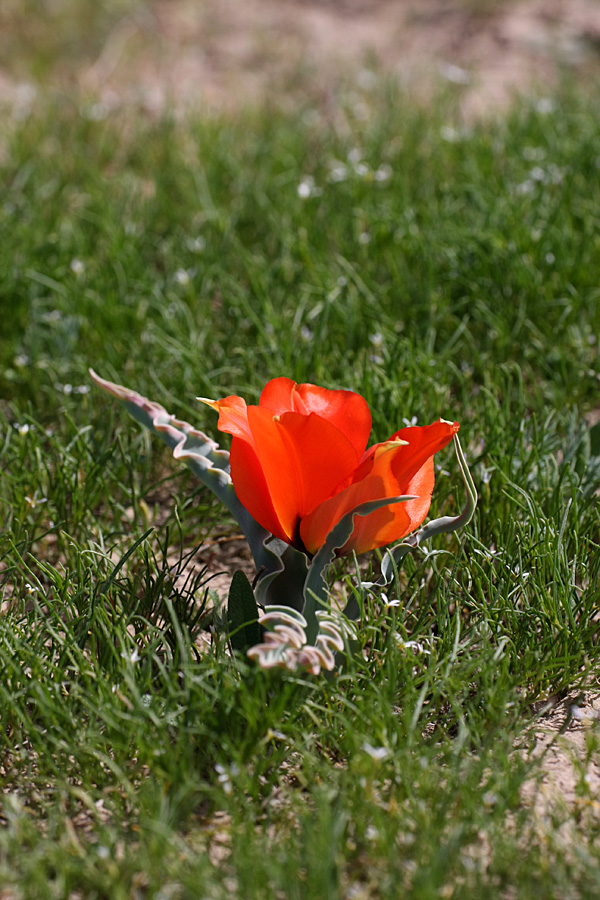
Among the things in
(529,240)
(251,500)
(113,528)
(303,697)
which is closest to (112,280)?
(113,528)

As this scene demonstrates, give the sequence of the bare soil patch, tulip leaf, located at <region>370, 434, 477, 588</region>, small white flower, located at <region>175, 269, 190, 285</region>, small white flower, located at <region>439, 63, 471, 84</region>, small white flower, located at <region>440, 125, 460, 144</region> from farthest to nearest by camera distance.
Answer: the bare soil patch < small white flower, located at <region>439, 63, 471, 84</region> < small white flower, located at <region>440, 125, 460, 144</region> < small white flower, located at <region>175, 269, 190, 285</region> < tulip leaf, located at <region>370, 434, 477, 588</region>

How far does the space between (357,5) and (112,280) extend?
3727 mm

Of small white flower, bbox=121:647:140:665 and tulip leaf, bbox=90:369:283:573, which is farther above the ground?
tulip leaf, bbox=90:369:283:573

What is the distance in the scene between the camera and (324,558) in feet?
5.03

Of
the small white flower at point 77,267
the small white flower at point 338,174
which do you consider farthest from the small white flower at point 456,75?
the small white flower at point 77,267

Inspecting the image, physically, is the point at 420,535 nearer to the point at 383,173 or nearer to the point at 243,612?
the point at 243,612

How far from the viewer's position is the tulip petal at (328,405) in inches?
61.7

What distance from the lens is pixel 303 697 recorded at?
4.99 ft

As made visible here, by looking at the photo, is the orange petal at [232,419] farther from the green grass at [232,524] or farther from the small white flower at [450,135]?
the small white flower at [450,135]

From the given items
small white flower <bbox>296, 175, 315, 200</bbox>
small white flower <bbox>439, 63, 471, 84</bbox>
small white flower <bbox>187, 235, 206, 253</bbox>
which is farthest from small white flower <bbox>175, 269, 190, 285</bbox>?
small white flower <bbox>439, 63, 471, 84</bbox>

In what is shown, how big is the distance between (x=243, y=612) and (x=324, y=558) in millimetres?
194

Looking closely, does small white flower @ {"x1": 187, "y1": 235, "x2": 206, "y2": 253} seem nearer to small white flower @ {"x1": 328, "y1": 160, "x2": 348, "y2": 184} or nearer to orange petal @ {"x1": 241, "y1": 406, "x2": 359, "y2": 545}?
small white flower @ {"x1": 328, "y1": 160, "x2": 348, "y2": 184}

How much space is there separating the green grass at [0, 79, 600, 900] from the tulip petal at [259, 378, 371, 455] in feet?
1.13

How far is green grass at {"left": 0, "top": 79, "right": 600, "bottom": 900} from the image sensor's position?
54.0 inches
